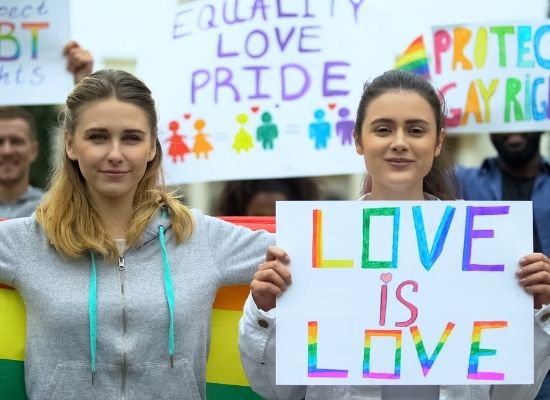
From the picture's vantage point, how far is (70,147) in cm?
337

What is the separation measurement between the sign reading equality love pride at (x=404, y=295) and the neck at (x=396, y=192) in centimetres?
11

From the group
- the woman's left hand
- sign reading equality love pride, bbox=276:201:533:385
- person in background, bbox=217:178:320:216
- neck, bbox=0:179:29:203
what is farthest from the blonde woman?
person in background, bbox=217:178:320:216

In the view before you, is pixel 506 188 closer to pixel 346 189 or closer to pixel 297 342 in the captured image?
pixel 297 342

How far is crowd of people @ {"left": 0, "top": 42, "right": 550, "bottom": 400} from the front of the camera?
3139 millimetres

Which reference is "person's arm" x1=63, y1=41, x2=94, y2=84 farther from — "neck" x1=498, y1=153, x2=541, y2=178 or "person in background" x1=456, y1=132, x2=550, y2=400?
"neck" x1=498, y1=153, x2=541, y2=178

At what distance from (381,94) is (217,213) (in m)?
2.75

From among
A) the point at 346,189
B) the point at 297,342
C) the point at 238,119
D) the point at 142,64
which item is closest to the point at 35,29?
the point at 142,64

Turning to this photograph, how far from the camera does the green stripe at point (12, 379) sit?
134 inches

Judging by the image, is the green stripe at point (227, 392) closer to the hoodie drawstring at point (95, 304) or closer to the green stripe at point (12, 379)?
the hoodie drawstring at point (95, 304)

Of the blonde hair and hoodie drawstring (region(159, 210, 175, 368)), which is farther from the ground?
the blonde hair

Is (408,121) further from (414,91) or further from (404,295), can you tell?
(404,295)

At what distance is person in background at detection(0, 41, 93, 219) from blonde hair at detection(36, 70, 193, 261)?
75.7 inches

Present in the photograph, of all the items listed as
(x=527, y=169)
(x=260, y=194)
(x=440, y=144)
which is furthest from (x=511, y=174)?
(x=440, y=144)

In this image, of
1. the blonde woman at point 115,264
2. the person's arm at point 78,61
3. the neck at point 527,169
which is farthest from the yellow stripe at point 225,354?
the neck at point 527,169
